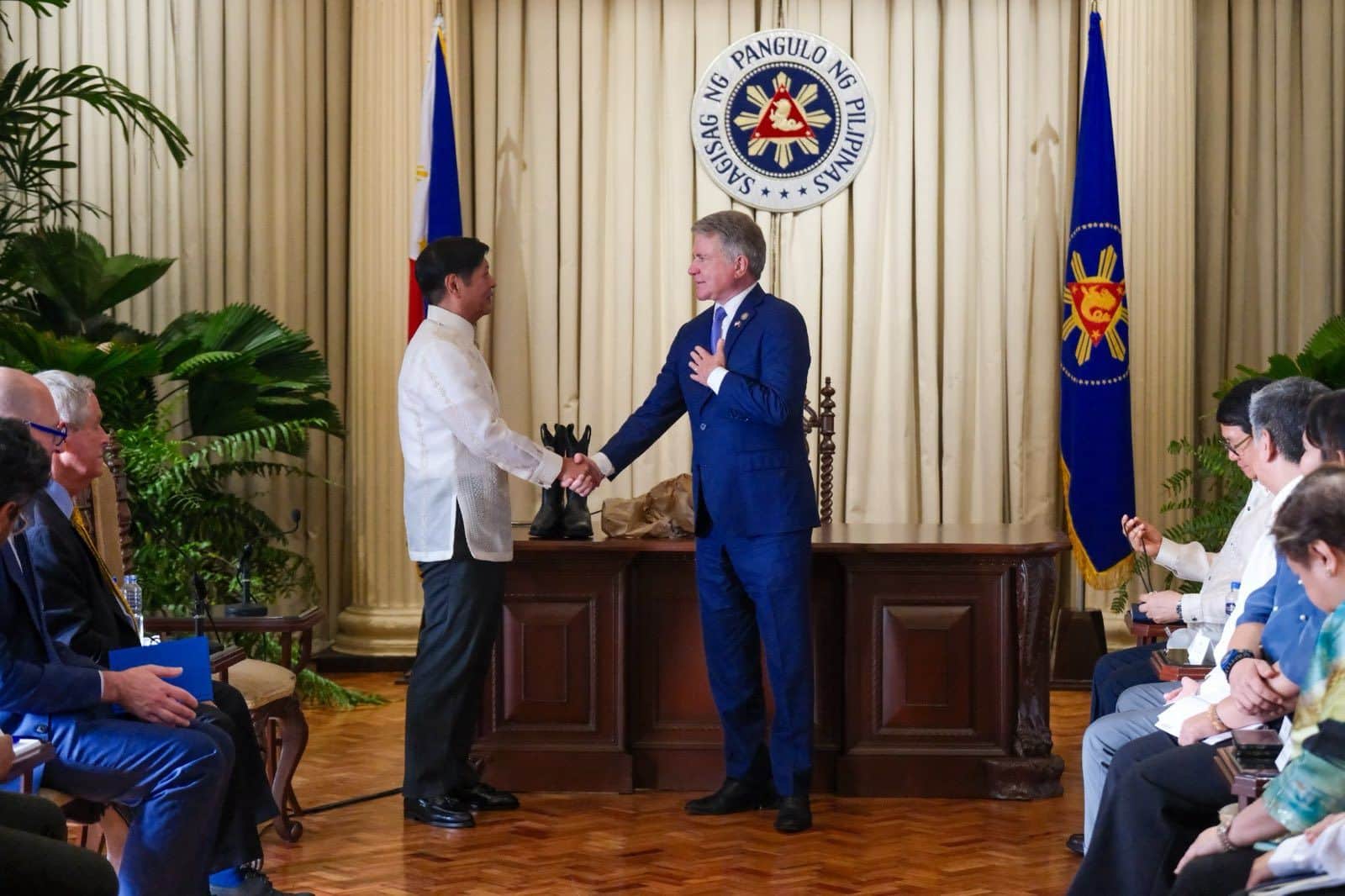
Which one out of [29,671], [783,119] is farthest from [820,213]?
[29,671]

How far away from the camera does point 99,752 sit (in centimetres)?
317

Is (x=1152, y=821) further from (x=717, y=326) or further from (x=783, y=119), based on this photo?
(x=783, y=119)

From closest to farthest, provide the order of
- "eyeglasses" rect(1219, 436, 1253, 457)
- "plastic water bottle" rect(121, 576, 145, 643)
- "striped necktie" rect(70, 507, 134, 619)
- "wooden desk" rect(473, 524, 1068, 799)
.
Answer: "striped necktie" rect(70, 507, 134, 619), "plastic water bottle" rect(121, 576, 145, 643), "eyeglasses" rect(1219, 436, 1253, 457), "wooden desk" rect(473, 524, 1068, 799)

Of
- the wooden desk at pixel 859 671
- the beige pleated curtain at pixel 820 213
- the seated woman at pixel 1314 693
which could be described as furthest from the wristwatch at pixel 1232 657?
the beige pleated curtain at pixel 820 213

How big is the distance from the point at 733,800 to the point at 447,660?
3.16ft

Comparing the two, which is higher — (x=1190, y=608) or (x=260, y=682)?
(x=1190, y=608)

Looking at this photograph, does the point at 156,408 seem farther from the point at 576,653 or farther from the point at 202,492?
the point at 576,653

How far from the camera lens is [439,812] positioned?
15.3ft

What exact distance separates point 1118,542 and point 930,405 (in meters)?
1.24

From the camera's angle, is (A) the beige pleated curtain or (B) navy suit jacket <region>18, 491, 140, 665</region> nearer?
(B) navy suit jacket <region>18, 491, 140, 665</region>

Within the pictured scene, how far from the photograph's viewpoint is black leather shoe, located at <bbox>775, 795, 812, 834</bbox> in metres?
4.60

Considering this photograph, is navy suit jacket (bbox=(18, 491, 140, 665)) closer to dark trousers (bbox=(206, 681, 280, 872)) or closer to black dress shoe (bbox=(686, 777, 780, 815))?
dark trousers (bbox=(206, 681, 280, 872))

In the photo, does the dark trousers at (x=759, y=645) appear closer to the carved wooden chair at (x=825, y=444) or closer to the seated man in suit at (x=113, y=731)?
the carved wooden chair at (x=825, y=444)

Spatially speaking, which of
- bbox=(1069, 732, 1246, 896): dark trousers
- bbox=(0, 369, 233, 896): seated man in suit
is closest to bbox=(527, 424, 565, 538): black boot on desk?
bbox=(0, 369, 233, 896): seated man in suit
